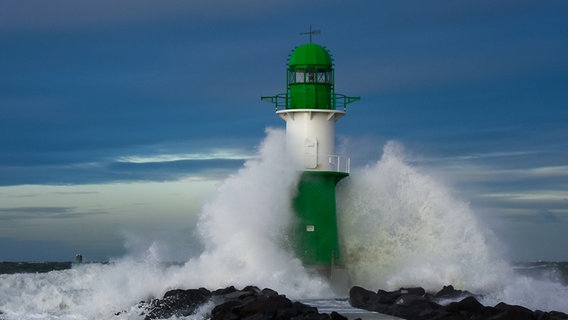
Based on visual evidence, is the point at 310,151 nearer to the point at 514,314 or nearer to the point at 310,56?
the point at 310,56

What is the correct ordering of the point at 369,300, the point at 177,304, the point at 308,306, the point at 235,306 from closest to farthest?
1. the point at 308,306
2. the point at 235,306
3. the point at 177,304
4. the point at 369,300

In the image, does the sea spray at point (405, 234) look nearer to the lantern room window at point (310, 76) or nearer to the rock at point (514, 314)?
the lantern room window at point (310, 76)

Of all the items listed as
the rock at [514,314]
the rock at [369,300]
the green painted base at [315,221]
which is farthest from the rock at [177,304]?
the rock at [514,314]

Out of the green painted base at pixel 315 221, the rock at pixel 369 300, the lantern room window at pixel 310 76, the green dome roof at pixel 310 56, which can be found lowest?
the rock at pixel 369 300

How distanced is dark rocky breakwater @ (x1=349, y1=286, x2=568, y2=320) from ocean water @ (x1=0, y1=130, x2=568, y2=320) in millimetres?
720

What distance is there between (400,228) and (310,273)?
2655mm

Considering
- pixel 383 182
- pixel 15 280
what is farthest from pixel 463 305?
pixel 15 280

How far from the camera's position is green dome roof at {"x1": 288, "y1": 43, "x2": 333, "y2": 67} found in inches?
869

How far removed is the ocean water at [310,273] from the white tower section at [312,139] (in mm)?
335

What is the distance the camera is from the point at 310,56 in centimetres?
2209

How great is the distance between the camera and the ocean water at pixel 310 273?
20391 millimetres

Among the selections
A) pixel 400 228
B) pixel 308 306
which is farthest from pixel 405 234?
pixel 308 306

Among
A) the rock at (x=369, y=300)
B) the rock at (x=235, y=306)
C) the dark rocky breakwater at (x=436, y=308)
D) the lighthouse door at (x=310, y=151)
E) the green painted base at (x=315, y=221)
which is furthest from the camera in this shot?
the lighthouse door at (x=310, y=151)

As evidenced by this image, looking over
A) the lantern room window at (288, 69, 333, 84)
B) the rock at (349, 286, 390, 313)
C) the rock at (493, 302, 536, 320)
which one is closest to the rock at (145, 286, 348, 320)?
the rock at (349, 286, 390, 313)
